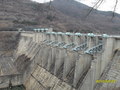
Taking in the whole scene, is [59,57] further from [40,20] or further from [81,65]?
[40,20]

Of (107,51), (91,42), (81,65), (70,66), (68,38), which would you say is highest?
(91,42)

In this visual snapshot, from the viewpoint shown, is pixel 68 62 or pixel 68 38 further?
pixel 68 38

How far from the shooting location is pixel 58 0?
65188mm

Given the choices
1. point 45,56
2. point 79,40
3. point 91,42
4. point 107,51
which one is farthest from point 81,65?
point 45,56

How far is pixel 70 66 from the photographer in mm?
12109

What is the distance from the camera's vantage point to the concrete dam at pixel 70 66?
9656 mm

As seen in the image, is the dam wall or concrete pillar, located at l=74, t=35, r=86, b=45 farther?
concrete pillar, located at l=74, t=35, r=86, b=45

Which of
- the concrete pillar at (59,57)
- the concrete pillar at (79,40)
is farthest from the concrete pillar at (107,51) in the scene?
the concrete pillar at (59,57)

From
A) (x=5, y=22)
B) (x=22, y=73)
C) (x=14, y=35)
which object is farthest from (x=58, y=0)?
(x=22, y=73)

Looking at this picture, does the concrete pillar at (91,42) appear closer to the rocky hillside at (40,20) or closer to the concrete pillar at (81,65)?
the concrete pillar at (81,65)

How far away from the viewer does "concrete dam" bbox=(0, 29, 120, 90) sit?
966cm

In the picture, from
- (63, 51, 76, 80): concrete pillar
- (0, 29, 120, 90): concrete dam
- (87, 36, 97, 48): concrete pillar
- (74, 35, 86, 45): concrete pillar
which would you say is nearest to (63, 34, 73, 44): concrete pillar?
(0, 29, 120, 90): concrete dam

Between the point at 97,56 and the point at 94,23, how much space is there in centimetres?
4079

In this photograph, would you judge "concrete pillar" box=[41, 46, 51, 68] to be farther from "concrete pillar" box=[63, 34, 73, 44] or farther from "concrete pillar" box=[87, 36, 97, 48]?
"concrete pillar" box=[87, 36, 97, 48]
